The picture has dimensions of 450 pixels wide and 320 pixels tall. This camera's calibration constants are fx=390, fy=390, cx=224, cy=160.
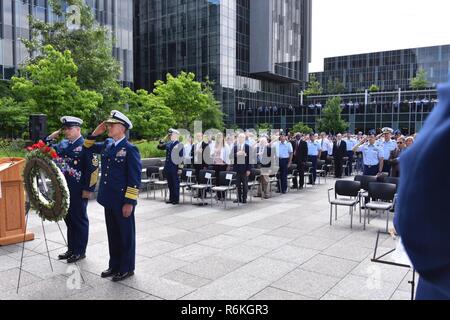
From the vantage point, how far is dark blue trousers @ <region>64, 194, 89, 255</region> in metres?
6.07

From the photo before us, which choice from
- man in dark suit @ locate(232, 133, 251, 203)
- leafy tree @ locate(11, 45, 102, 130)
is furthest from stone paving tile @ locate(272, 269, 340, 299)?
leafy tree @ locate(11, 45, 102, 130)

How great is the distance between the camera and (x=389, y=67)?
102688 mm

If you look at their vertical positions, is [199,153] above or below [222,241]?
above

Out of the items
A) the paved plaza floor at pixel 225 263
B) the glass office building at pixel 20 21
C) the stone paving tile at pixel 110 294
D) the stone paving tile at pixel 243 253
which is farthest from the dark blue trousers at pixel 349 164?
the glass office building at pixel 20 21

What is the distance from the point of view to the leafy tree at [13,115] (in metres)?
19.7

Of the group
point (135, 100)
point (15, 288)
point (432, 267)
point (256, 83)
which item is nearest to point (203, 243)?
point (15, 288)

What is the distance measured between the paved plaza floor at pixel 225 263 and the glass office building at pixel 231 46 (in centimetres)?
3986

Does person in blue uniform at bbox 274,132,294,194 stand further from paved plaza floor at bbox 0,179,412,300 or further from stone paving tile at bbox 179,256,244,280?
stone paving tile at bbox 179,256,244,280

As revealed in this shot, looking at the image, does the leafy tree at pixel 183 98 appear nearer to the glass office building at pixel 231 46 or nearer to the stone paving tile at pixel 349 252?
the glass office building at pixel 231 46

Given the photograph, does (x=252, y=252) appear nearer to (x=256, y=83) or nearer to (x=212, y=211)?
(x=212, y=211)

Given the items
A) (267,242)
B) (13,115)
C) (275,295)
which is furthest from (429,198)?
(13,115)

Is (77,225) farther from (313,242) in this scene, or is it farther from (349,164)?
(349,164)

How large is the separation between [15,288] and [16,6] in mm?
36233

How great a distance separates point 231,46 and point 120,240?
4812cm
